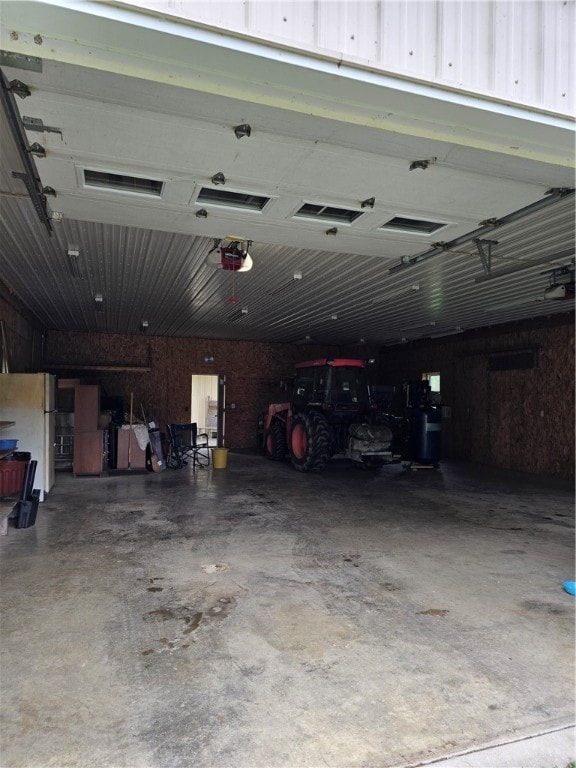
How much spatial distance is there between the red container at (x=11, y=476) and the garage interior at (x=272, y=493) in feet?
1.87

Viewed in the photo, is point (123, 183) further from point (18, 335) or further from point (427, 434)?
point (427, 434)

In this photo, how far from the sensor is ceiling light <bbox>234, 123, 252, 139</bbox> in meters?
2.63

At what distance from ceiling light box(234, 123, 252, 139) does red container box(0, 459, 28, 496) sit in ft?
13.8

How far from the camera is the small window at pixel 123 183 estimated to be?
344cm

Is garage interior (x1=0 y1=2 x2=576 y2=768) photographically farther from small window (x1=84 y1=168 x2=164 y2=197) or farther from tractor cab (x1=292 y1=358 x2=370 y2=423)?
tractor cab (x1=292 y1=358 x2=370 y2=423)

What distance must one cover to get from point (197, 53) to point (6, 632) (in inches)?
122

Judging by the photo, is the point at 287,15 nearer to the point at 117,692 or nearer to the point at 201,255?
the point at 117,692

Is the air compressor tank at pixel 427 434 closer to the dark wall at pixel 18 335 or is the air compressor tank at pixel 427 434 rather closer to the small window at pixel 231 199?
the small window at pixel 231 199

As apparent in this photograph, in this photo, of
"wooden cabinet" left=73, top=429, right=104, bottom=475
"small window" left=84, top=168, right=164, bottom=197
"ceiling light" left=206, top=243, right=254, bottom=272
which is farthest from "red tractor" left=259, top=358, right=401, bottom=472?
"small window" left=84, top=168, right=164, bottom=197

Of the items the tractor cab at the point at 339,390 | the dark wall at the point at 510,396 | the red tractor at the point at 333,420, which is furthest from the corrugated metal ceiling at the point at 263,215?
the red tractor at the point at 333,420

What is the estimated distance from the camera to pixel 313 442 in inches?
319

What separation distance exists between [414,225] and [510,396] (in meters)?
6.25

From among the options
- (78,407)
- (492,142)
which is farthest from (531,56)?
(78,407)

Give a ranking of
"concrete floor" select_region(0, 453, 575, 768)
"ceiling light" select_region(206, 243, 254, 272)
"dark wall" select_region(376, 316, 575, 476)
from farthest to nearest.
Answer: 1. "dark wall" select_region(376, 316, 575, 476)
2. "ceiling light" select_region(206, 243, 254, 272)
3. "concrete floor" select_region(0, 453, 575, 768)
